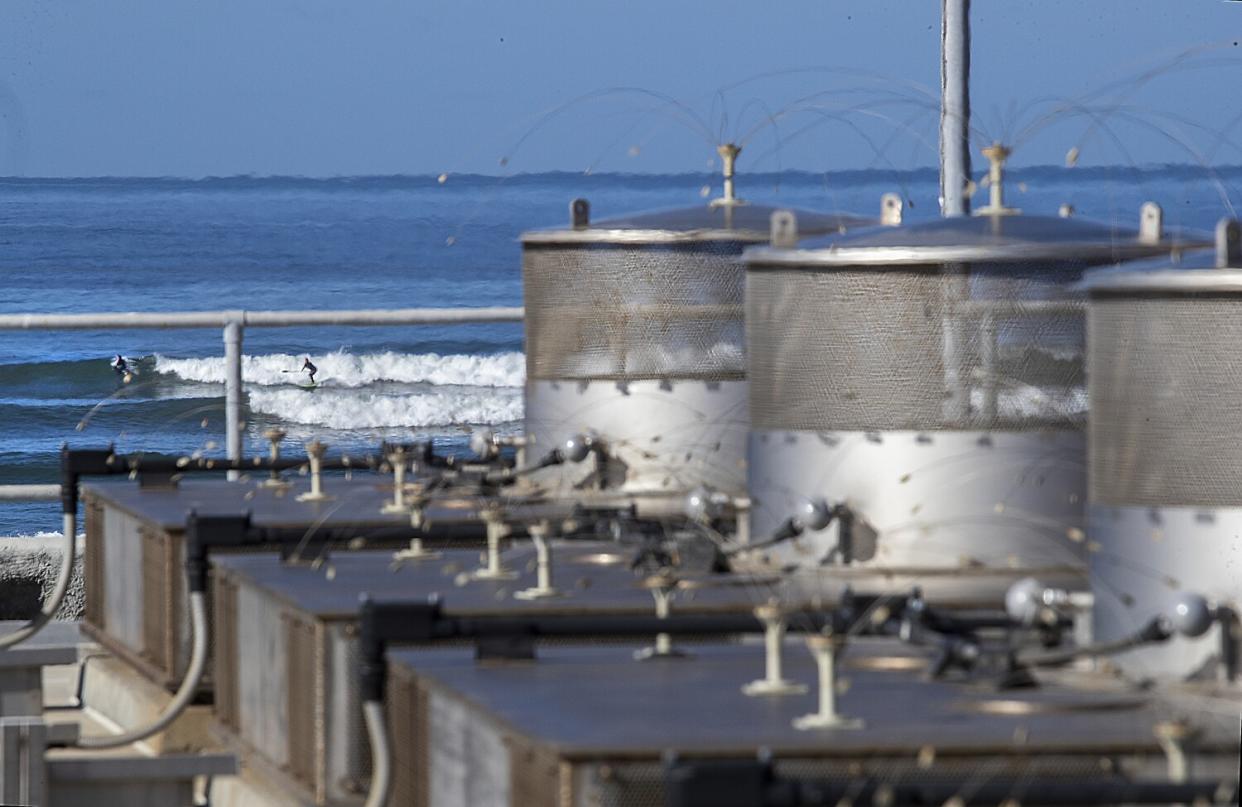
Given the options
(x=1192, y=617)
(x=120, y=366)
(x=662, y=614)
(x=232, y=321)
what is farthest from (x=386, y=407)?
(x=1192, y=617)

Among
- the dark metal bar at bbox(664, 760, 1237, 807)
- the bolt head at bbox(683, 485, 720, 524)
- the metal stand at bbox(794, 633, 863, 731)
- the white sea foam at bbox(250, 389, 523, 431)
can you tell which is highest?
the bolt head at bbox(683, 485, 720, 524)

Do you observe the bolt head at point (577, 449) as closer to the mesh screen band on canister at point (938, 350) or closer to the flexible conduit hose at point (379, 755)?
the mesh screen band on canister at point (938, 350)

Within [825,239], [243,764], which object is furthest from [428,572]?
[825,239]

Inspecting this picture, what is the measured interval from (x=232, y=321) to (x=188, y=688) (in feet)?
16.4

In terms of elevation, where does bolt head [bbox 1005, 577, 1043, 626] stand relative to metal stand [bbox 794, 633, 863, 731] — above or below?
above

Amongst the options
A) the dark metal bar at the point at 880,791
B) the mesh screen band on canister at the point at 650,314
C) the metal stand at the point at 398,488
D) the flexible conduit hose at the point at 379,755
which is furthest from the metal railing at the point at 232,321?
the dark metal bar at the point at 880,791

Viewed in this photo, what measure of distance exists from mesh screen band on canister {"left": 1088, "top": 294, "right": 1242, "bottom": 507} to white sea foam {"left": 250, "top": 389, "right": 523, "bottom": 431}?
2962 centimetres

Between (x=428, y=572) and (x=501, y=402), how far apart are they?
102ft

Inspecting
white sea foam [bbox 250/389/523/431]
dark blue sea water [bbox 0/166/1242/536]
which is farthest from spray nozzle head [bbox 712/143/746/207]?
white sea foam [bbox 250/389/523/431]

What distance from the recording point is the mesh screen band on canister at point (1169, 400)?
22.2 ft

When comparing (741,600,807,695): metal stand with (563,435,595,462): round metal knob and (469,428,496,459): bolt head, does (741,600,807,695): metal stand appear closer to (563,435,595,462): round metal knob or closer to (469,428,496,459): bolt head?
(563,435,595,462): round metal knob

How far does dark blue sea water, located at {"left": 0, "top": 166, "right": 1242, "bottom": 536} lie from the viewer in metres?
34.0

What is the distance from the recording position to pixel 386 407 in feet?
129

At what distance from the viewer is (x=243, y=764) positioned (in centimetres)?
921
